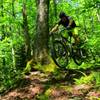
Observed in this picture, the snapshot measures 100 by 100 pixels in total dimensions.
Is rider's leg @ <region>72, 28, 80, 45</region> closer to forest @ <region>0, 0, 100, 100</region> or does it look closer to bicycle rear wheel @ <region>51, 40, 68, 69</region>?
forest @ <region>0, 0, 100, 100</region>

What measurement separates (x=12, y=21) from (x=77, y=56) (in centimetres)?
1252

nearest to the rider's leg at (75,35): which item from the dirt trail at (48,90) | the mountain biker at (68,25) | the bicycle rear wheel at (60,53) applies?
the mountain biker at (68,25)

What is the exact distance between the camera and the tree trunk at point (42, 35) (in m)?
11.0

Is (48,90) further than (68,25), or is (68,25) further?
(68,25)

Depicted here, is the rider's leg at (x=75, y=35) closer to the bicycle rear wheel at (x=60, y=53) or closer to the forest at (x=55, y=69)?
the forest at (x=55, y=69)

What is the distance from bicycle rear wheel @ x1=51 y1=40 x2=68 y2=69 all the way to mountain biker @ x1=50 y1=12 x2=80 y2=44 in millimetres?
645

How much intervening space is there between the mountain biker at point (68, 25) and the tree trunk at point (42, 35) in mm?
560

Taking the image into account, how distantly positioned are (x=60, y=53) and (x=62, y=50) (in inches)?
6.5

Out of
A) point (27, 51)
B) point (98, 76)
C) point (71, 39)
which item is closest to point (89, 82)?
point (98, 76)

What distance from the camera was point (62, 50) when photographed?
11.9m

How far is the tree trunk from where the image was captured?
11.0m

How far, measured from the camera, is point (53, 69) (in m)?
10.5

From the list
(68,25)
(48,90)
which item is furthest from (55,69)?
(68,25)

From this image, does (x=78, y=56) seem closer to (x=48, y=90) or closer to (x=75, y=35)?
(x=75, y=35)
